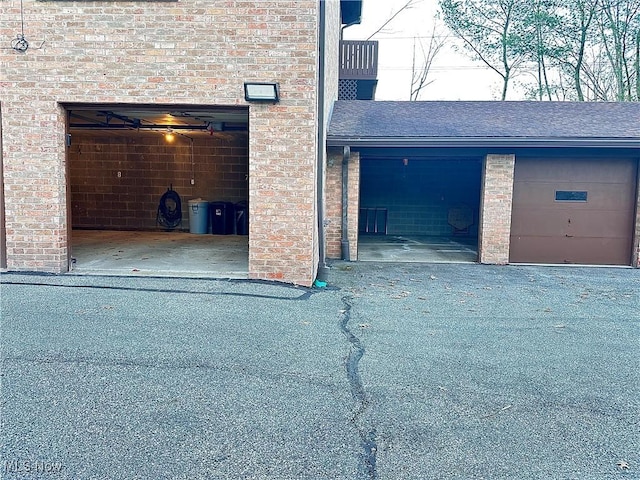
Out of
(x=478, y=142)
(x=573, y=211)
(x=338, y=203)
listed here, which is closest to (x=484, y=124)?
(x=478, y=142)

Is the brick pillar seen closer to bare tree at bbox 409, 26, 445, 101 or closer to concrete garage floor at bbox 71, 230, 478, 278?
concrete garage floor at bbox 71, 230, 478, 278

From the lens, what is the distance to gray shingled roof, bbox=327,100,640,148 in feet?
29.5

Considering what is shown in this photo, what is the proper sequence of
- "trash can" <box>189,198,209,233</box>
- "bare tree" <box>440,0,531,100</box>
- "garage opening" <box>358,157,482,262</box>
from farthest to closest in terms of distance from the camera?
"bare tree" <box>440,0,531,100</box>, "garage opening" <box>358,157,482,262</box>, "trash can" <box>189,198,209,233</box>

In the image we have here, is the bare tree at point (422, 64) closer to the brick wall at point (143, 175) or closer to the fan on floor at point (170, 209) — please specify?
the brick wall at point (143, 175)

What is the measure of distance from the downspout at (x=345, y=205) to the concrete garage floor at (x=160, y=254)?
6.61 ft

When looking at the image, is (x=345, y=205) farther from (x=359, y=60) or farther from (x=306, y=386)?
(x=306, y=386)

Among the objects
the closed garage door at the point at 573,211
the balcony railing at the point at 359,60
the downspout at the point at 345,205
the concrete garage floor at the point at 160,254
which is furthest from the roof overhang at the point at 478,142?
the balcony railing at the point at 359,60

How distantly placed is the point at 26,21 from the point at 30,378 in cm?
535

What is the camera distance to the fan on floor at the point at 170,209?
13656mm

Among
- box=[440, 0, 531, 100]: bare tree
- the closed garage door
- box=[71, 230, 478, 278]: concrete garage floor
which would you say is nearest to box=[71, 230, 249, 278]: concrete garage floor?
box=[71, 230, 478, 278]: concrete garage floor

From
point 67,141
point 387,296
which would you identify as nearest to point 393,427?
point 387,296

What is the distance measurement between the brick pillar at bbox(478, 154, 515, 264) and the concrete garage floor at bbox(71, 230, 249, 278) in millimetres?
4841

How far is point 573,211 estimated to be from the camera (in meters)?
9.50

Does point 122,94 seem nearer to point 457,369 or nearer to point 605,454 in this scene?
point 457,369
